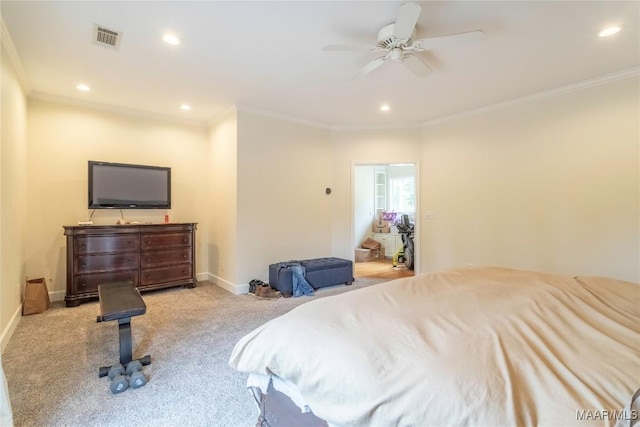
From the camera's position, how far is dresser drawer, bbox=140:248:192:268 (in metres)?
4.23

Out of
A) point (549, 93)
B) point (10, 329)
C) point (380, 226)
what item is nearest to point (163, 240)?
point (10, 329)

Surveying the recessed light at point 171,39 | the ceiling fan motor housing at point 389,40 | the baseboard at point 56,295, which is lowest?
the baseboard at point 56,295

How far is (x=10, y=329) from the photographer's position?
2.83 metres

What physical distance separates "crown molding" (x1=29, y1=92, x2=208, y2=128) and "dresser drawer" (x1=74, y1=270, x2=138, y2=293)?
2396 mm

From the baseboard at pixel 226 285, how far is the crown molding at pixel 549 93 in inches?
163

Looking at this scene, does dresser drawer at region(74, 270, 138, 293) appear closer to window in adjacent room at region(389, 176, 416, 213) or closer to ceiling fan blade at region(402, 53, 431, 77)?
ceiling fan blade at region(402, 53, 431, 77)

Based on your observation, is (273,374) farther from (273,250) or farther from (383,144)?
(383,144)

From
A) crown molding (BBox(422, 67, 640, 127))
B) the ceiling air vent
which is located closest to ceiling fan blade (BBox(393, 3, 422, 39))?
the ceiling air vent

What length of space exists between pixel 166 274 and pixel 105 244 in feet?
2.90

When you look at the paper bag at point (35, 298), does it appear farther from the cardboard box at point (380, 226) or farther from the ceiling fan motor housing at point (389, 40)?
the cardboard box at point (380, 226)

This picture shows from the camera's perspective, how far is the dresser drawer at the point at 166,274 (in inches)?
167

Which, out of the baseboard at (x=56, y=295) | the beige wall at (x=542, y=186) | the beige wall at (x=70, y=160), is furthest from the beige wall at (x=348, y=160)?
the baseboard at (x=56, y=295)

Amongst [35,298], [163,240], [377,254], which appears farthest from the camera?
[377,254]

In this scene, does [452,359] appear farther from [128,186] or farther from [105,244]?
[128,186]
